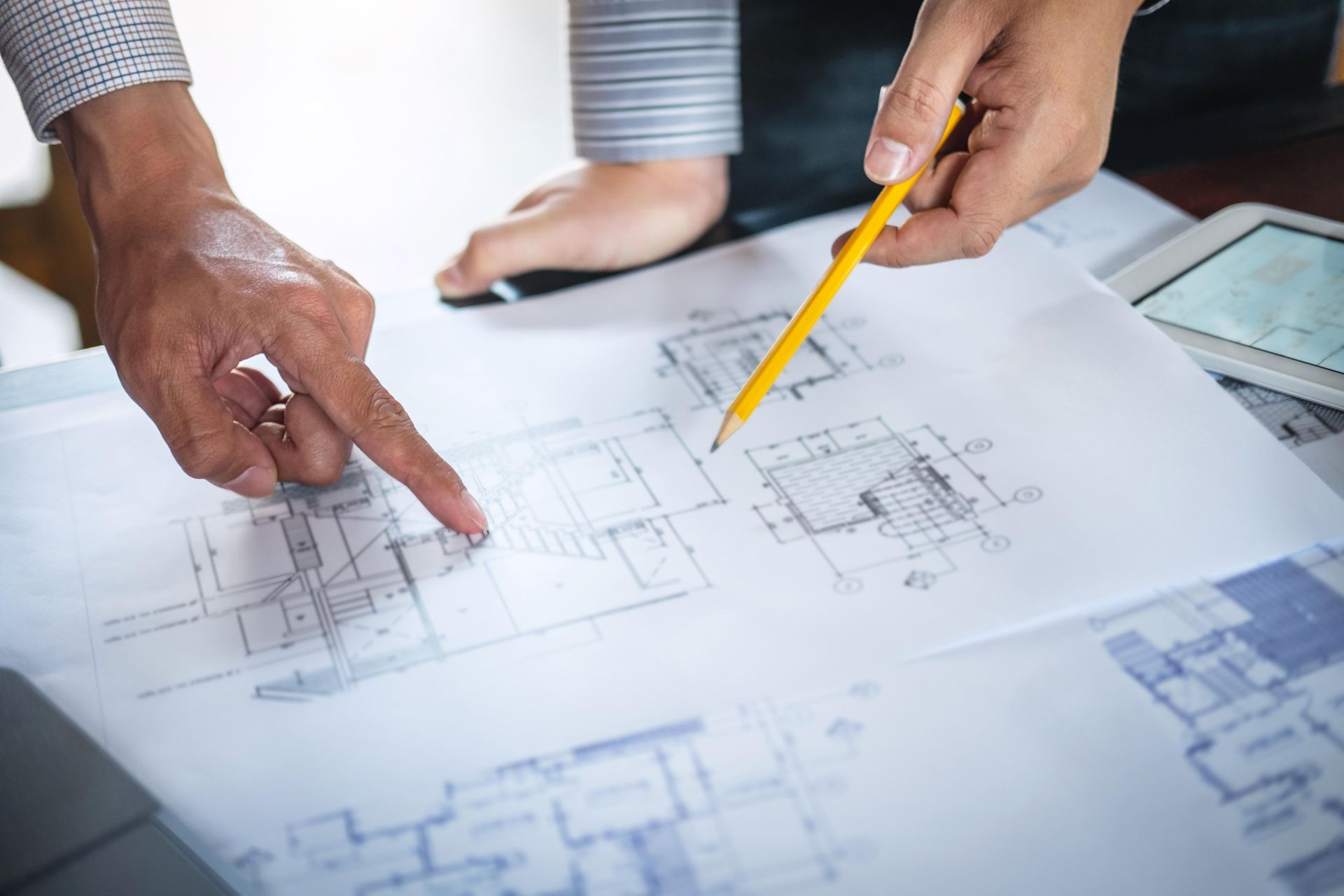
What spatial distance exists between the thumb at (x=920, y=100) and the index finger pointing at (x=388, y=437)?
0.28m

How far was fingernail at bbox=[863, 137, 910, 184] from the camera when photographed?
56 centimetres

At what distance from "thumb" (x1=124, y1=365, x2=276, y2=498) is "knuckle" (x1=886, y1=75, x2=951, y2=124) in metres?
0.38

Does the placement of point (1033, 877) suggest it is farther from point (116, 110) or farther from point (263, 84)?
point (263, 84)

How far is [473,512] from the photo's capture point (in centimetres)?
54

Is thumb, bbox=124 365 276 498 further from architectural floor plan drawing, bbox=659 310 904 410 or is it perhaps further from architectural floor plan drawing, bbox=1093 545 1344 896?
architectural floor plan drawing, bbox=1093 545 1344 896

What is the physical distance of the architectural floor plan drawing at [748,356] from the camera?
64cm

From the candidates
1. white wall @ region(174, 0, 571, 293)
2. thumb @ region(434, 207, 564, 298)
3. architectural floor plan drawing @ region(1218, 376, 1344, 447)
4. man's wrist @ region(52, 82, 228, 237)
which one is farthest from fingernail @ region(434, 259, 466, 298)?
white wall @ region(174, 0, 571, 293)

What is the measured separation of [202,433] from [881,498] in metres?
0.35

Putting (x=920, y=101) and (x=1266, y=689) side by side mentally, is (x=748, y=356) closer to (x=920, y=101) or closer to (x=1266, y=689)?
(x=920, y=101)

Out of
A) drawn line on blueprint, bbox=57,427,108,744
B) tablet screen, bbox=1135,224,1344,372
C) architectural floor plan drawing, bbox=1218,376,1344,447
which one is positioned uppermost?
tablet screen, bbox=1135,224,1344,372

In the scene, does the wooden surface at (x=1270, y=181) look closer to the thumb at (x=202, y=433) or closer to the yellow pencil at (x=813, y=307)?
the yellow pencil at (x=813, y=307)

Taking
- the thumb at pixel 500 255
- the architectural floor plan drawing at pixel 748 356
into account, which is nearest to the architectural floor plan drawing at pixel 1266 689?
the architectural floor plan drawing at pixel 748 356

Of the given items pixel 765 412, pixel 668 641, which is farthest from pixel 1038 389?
pixel 668 641

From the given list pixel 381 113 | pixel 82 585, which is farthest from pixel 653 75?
pixel 381 113
